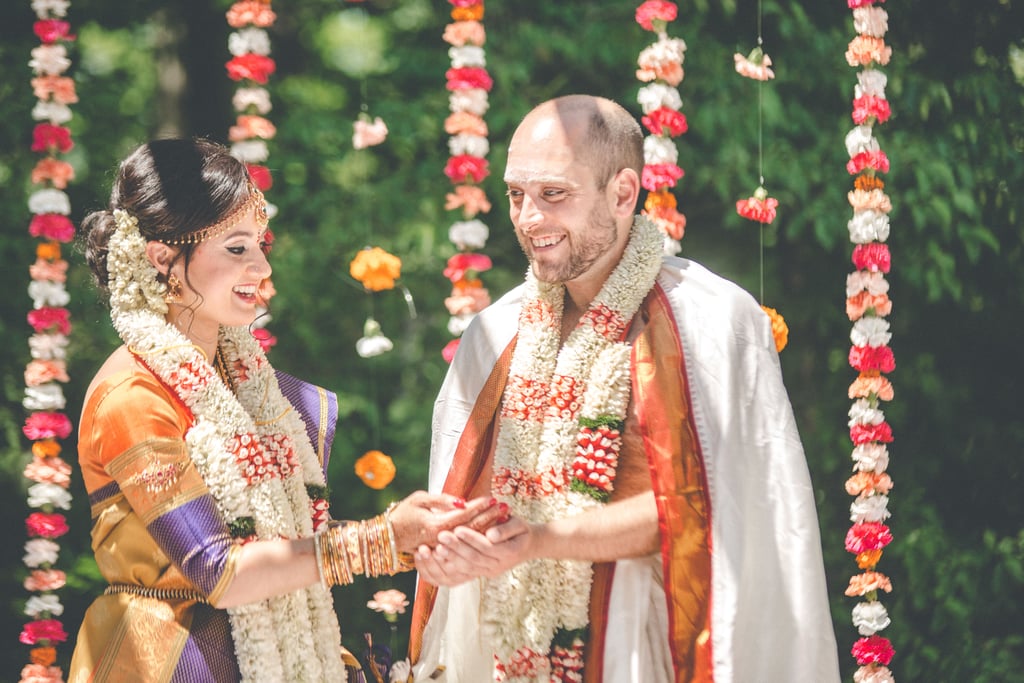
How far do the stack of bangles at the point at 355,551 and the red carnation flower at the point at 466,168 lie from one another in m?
2.05

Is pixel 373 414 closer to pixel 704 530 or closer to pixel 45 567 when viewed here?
pixel 45 567

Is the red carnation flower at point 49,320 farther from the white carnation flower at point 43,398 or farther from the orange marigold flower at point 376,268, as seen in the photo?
the orange marigold flower at point 376,268

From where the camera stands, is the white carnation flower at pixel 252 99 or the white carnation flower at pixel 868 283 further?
the white carnation flower at pixel 252 99

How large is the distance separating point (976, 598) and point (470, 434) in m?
3.30

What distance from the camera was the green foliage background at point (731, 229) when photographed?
5.59 metres

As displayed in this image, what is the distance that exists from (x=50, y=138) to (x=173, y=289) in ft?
6.84

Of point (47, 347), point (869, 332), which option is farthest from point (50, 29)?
point (869, 332)

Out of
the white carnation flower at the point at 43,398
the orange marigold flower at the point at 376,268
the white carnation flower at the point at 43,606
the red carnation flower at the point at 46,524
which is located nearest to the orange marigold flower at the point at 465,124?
the orange marigold flower at the point at 376,268

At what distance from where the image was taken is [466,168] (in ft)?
15.3

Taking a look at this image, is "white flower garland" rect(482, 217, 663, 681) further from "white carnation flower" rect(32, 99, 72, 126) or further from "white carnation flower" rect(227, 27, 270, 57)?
"white carnation flower" rect(32, 99, 72, 126)

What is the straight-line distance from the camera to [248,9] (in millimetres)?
4742

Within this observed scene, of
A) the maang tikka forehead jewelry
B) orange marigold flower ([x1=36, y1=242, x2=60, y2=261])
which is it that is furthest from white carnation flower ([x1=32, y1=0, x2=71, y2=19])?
the maang tikka forehead jewelry

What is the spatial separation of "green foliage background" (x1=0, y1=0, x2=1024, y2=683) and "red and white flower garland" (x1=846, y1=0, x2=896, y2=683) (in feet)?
4.96

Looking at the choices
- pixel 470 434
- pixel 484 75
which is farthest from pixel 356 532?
pixel 484 75
